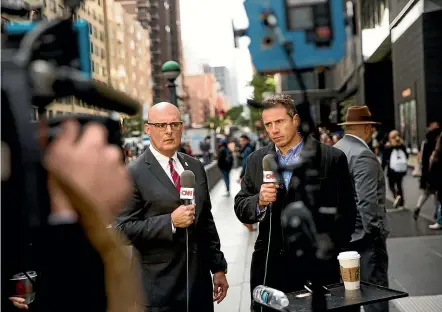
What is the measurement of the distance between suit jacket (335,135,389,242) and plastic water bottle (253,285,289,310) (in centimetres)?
208

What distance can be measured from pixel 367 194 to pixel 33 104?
4.04 m

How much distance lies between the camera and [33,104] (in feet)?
4.18

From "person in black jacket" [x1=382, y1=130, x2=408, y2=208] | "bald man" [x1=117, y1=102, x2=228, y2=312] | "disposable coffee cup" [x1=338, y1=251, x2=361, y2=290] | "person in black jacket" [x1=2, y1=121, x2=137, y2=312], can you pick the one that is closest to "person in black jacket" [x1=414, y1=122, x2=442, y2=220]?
"person in black jacket" [x1=382, y1=130, x2=408, y2=208]

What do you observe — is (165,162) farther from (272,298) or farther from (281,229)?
(272,298)

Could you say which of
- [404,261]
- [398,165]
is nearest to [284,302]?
[404,261]

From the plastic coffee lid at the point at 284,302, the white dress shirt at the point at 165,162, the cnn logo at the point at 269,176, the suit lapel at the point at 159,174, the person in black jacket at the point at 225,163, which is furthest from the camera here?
the person in black jacket at the point at 225,163

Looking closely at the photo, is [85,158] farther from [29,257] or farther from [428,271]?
[428,271]

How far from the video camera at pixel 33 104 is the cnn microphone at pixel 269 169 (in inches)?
79.3

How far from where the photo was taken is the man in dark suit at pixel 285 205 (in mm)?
3752

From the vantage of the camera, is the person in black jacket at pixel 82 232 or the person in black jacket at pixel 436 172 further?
the person in black jacket at pixel 436 172

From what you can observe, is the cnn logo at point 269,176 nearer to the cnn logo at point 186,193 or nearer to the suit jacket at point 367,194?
the cnn logo at point 186,193

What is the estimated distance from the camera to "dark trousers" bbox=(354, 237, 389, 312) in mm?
5012

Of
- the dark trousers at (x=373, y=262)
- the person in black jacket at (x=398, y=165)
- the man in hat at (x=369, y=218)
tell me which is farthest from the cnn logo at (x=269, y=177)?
→ the person in black jacket at (x=398, y=165)

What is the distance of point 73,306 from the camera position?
1485 mm
